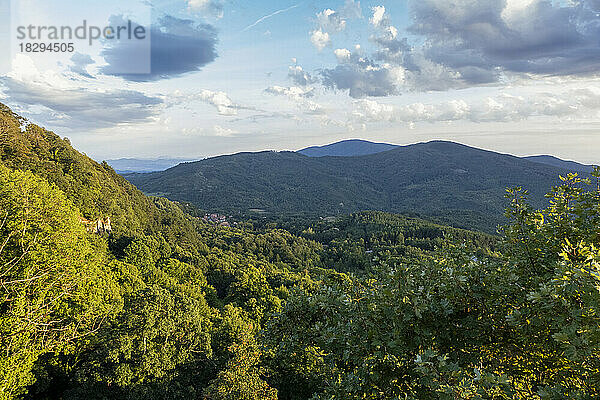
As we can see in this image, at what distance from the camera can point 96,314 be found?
17.5 meters

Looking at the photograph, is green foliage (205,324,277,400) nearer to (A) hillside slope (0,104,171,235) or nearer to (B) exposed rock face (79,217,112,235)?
(B) exposed rock face (79,217,112,235)

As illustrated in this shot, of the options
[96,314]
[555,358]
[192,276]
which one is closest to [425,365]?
[555,358]

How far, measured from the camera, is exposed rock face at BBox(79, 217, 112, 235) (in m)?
37.2

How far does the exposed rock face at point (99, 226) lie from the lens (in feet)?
122

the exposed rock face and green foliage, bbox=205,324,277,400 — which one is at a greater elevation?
the exposed rock face

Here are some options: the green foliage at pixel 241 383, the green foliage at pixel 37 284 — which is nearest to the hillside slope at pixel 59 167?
the green foliage at pixel 37 284

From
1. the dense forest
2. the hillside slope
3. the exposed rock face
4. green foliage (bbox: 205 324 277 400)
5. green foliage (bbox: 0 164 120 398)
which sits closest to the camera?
the dense forest

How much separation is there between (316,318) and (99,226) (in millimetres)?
43116

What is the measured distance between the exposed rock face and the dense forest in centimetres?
73

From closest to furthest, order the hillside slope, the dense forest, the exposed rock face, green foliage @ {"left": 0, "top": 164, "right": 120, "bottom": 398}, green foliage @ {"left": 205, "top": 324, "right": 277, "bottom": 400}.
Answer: the dense forest < green foliage @ {"left": 0, "top": 164, "right": 120, "bottom": 398} < green foliage @ {"left": 205, "top": 324, "right": 277, "bottom": 400} < the hillside slope < the exposed rock face

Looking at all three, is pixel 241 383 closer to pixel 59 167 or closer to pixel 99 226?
pixel 99 226

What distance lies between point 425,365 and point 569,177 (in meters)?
5.22

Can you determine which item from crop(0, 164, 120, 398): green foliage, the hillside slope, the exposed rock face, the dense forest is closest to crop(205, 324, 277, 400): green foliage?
the dense forest

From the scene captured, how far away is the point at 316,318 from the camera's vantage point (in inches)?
277
